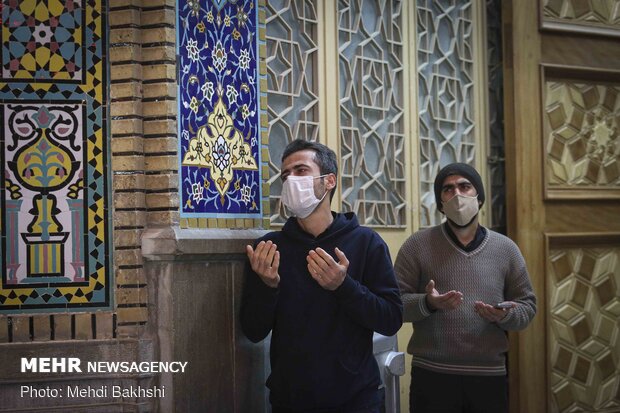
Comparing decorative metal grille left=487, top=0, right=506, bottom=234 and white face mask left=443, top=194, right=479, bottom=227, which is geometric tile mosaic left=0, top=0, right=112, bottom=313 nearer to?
white face mask left=443, top=194, right=479, bottom=227

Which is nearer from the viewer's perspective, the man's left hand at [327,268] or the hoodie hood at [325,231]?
the man's left hand at [327,268]

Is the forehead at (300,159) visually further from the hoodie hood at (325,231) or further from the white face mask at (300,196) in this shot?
the hoodie hood at (325,231)

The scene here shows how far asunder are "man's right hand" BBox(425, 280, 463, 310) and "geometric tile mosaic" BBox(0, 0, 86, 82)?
65.9 inches

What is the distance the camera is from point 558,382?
5.76 metres

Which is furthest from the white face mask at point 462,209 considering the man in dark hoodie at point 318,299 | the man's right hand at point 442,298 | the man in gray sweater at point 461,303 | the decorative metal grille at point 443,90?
the decorative metal grille at point 443,90

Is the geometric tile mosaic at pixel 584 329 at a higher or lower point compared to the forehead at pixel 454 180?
lower

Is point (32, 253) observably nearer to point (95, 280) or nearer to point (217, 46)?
point (95, 280)

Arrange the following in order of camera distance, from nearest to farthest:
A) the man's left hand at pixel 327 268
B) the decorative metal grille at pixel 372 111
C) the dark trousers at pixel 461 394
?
1. the man's left hand at pixel 327 268
2. the dark trousers at pixel 461 394
3. the decorative metal grille at pixel 372 111

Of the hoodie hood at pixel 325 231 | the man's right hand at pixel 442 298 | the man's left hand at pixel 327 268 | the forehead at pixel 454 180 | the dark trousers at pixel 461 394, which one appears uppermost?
the forehead at pixel 454 180

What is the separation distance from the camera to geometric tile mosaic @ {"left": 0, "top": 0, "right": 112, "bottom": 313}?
3781mm

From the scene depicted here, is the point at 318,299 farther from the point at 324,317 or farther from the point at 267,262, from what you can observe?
the point at 267,262

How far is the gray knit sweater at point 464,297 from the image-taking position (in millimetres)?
4227

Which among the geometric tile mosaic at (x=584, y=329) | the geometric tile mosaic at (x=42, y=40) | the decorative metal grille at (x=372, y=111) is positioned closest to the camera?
the geometric tile mosaic at (x=42, y=40)

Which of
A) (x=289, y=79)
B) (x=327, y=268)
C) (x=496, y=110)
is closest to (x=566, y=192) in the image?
(x=496, y=110)
